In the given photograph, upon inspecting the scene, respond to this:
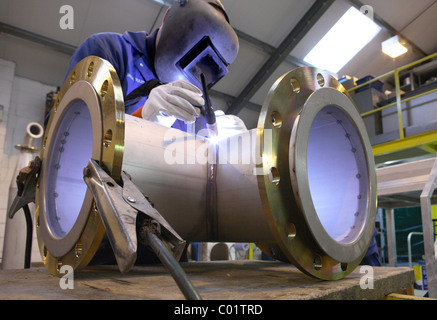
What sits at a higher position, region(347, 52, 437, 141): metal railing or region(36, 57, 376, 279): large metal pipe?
region(347, 52, 437, 141): metal railing

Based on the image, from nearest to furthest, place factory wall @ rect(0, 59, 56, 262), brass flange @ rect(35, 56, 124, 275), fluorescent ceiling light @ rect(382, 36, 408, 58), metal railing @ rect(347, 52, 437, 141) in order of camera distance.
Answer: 1. brass flange @ rect(35, 56, 124, 275)
2. metal railing @ rect(347, 52, 437, 141)
3. factory wall @ rect(0, 59, 56, 262)
4. fluorescent ceiling light @ rect(382, 36, 408, 58)

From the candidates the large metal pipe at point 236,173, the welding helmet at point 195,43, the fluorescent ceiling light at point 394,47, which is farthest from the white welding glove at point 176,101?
the fluorescent ceiling light at point 394,47

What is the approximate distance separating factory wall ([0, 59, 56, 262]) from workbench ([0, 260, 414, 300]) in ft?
13.9

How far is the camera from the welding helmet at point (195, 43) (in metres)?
1.25

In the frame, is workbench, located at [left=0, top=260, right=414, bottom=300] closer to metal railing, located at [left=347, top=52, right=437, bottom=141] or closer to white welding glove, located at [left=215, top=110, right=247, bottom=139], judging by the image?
white welding glove, located at [left=215, top=110, right=247, bottom=139]

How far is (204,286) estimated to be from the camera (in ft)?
1.85

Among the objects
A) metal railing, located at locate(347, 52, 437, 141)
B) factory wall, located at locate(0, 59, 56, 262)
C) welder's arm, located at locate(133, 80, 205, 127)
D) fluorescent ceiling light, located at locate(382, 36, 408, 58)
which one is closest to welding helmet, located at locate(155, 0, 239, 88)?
welder's arm, located at locate(133, 80, 205, 127)

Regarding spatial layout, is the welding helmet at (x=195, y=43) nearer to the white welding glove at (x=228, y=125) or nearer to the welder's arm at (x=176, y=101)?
the white welding glove at (x=228, y=125)

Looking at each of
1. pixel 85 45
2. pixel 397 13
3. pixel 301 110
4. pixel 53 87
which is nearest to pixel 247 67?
pixel 397 13

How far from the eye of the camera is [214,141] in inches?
37.2

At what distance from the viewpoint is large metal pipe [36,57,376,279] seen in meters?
0.61

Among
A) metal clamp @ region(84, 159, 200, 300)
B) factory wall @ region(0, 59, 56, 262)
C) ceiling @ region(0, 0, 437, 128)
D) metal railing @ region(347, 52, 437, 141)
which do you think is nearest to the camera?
metal clamp @ region(84, 159, 200, 300)

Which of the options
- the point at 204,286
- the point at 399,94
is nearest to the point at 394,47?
the point at 399,94
